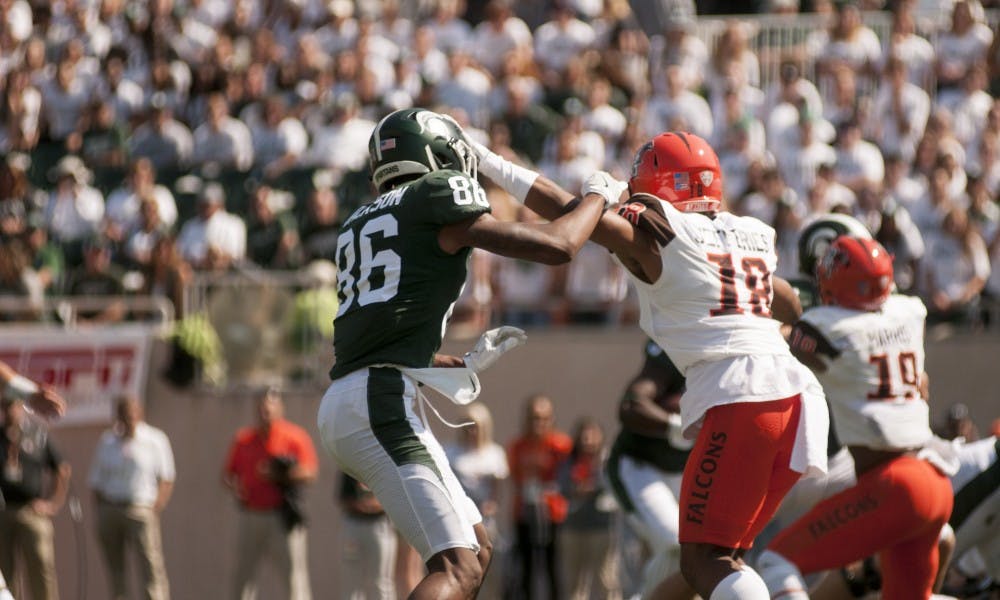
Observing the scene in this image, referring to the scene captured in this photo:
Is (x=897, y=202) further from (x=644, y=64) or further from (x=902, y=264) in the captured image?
(x=644, y=64)

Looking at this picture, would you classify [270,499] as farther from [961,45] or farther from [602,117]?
[961,45]

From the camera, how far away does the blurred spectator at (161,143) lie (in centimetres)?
1566

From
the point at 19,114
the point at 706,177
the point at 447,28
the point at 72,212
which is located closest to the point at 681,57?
the point at 447,28

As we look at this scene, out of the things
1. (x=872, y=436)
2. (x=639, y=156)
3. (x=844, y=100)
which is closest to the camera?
(x=639, y=156)

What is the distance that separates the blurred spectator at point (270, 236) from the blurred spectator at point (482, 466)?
7.05 ft

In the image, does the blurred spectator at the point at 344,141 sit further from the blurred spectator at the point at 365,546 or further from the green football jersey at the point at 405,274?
the green football jersey at the point at 405,274

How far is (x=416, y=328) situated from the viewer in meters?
5.90

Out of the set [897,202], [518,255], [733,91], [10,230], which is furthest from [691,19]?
[518,255]

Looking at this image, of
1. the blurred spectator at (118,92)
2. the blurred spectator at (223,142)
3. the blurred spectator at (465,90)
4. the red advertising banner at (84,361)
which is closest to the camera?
the red advertising banner at (84,361)

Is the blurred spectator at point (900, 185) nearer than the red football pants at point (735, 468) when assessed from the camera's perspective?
No

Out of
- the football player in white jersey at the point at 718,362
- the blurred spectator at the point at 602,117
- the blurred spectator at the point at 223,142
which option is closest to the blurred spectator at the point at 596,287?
the blurred spectator at the point at 602,117

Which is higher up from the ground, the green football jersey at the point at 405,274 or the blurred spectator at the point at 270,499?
the green football jersey at the point at 405,274

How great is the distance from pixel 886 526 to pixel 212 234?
8.31 metres

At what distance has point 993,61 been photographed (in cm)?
1468
